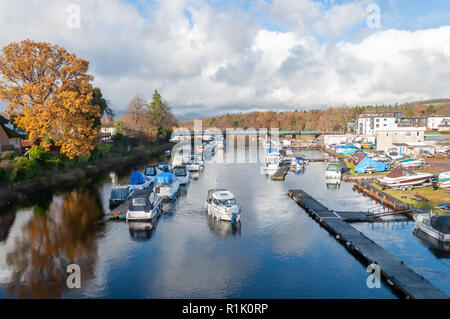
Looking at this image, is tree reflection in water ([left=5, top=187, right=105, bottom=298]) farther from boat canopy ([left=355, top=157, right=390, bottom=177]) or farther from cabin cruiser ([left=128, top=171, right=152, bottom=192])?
boat canopy ([left=355, top=157, right=390, bottom=177])

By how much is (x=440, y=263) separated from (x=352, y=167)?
39.3 metres

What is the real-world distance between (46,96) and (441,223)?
2064 inches

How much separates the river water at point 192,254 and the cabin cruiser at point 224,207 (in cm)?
83

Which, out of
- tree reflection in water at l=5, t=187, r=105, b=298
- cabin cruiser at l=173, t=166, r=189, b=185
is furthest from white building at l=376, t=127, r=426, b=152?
tree reflection in water at l=5, t=187, r=105, b=298

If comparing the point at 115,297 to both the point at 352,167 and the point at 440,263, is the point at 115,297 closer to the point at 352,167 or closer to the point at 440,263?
the point at 440,263

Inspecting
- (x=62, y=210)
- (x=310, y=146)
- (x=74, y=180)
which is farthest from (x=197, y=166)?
(x=310, y=146)

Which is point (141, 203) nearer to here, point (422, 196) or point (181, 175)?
point (181, 175)

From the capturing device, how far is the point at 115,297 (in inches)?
703

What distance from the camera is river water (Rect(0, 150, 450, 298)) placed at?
61.0 feet

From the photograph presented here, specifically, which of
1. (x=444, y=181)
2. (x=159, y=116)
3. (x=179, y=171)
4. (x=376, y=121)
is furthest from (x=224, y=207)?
(x=376, y=121)

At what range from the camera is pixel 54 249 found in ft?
79.5

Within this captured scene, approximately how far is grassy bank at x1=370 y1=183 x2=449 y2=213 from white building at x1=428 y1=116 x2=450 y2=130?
10492cm
